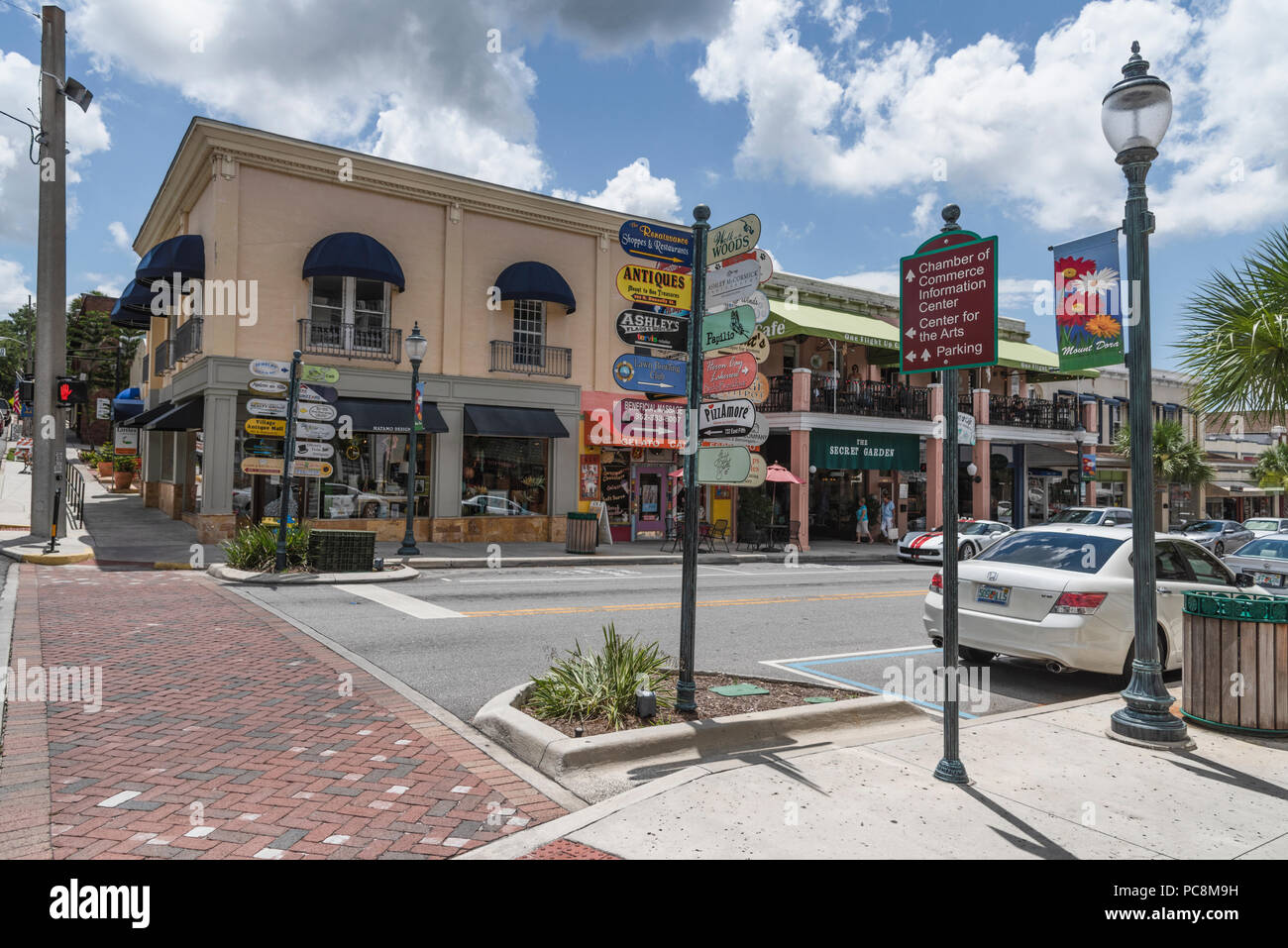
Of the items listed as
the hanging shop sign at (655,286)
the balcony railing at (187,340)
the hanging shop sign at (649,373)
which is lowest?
the hanging shop sign at (649,373)

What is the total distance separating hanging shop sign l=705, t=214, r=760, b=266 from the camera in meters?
5.87

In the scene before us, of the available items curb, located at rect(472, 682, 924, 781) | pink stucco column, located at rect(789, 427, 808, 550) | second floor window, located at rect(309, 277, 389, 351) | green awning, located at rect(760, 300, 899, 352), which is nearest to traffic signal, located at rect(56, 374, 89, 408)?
second floor window, located at rect(309, 277, 389, 351)

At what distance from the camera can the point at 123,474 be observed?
111 feet

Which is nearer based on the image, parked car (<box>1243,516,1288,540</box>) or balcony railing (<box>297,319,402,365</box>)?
balcony railing (<box>297,319,402,365</box>)

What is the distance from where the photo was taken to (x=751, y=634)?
10266 millimetres

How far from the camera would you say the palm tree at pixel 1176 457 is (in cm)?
3822

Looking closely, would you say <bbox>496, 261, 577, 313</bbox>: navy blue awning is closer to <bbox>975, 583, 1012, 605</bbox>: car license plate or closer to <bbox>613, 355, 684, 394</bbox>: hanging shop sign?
<bbox>975, 583, 1012, 605</bbox>: car license plate

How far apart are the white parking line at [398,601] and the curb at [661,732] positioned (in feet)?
15.9

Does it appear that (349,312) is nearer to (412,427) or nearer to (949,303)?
(412,427)

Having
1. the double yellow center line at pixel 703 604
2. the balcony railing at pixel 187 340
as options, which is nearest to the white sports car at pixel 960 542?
the double yellow center line at pixel 703 604

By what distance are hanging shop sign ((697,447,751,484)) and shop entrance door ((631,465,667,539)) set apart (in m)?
19.2

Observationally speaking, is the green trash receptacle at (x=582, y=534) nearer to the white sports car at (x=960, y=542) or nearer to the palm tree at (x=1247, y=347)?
the white sports car at (x=960, y=542)

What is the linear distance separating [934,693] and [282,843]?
5.56 meters

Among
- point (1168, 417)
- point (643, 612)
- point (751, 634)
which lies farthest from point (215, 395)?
point (1168, 417)
